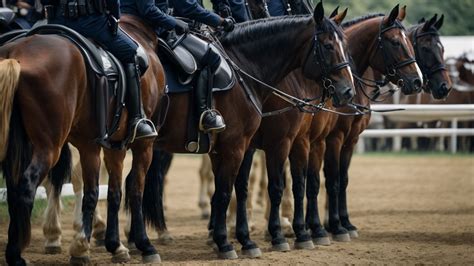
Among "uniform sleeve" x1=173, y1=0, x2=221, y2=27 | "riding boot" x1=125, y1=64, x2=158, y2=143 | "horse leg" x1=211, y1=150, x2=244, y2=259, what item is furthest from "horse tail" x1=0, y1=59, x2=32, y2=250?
"uniform sleeve" x1=173, y1=0, x2=221, y2=27

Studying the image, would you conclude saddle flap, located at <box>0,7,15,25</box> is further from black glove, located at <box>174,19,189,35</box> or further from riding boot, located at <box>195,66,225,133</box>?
riding boot, located at <box>195,66,225,133</box>

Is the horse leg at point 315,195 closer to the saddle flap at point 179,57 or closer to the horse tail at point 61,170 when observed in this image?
the horse tail at point 61,170

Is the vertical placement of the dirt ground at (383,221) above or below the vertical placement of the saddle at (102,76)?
below

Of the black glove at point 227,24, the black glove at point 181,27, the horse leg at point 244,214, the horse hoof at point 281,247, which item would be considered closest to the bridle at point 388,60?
the horse leg at point 244,214

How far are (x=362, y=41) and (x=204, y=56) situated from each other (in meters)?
3.73

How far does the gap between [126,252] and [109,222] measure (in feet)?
1.26

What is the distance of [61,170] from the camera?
11297mm

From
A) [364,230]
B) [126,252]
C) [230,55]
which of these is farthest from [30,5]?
[364,230]

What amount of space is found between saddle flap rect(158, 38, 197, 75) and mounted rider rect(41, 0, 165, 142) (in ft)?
3.24

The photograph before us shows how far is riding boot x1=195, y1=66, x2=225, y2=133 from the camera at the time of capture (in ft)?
34.6

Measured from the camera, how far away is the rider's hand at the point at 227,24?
11198 millimetres

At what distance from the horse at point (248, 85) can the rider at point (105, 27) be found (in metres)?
1.12

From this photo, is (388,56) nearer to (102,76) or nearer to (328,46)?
(328,46)

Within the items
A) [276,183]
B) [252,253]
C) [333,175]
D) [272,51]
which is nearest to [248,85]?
[272,51]
